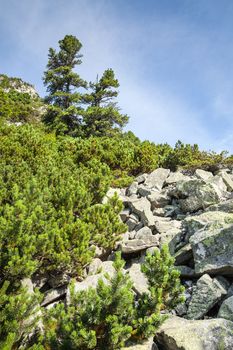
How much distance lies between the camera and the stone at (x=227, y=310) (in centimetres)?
499

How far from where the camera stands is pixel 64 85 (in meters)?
32.1

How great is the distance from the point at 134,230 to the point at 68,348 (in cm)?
510

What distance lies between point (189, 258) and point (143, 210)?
2813 mm

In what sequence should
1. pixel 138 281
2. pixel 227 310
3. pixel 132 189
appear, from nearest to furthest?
pixel 227 310, pixel 138 281, pixel 132 189

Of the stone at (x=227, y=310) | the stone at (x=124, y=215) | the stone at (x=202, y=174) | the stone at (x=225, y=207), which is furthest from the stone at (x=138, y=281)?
the stone at (x=202, y=174)

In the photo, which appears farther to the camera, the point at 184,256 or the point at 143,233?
the point at 143,233

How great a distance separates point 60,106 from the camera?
30.3 metres

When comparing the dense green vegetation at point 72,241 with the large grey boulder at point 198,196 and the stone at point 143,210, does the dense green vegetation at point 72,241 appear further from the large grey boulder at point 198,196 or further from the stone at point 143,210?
the large grey boulder at point 198,196

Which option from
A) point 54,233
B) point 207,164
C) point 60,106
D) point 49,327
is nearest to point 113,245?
point 54,233

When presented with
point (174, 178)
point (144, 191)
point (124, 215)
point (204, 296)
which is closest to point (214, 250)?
point (204, 296)

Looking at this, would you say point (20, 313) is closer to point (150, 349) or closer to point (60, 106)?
point (150, 349)

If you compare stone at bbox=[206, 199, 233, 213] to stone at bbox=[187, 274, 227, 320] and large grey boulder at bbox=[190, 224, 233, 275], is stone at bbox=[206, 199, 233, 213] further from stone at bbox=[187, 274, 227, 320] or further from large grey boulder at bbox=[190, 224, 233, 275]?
stone at bbox=[187, 274, 227, 320]

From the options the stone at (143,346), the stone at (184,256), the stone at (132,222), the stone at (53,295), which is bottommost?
the stone at (143,346)

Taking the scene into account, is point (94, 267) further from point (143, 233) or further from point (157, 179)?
point (157, 179)
